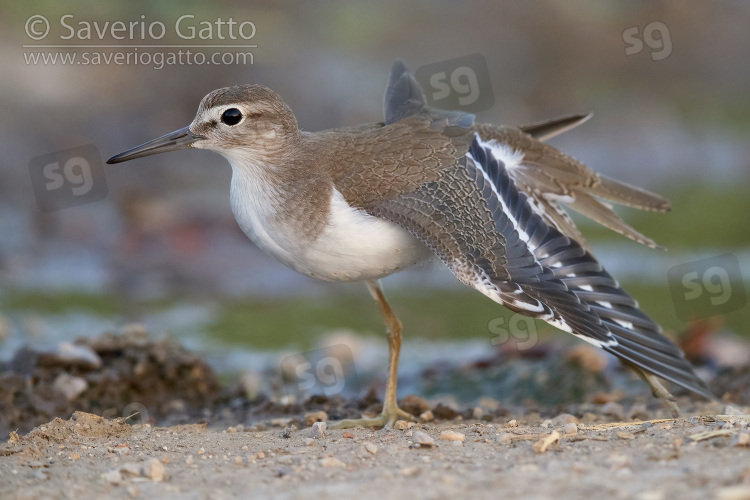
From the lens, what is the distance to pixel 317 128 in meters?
15.7

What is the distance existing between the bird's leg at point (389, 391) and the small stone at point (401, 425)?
69 mm

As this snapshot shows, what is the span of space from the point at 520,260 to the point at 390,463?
180 centimetres

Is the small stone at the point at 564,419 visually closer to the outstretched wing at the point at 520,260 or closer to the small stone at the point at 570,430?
the outstretched wing at the point at 520,260

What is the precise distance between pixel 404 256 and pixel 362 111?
31.3ft

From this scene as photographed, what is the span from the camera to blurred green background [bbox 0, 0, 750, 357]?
11.4 metres

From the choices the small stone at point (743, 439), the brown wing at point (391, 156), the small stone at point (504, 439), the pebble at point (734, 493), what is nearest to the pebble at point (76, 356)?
the brown wing at point (391, 156)

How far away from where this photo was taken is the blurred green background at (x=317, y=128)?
11.4 metres

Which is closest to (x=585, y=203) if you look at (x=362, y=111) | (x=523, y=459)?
(x=523, y=459)

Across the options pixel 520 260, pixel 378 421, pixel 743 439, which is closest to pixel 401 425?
pixel 378 421

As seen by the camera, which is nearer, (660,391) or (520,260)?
(520,260)

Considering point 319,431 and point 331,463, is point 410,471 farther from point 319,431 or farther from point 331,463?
point 319,431

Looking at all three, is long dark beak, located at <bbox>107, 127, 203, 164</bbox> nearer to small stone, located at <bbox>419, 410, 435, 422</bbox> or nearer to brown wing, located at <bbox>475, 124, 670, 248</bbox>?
brown wing, located at <bbox>475, 124, 670, 248</bbox>

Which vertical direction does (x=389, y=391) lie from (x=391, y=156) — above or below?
below

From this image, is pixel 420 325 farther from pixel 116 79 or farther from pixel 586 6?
pixel 586 6
